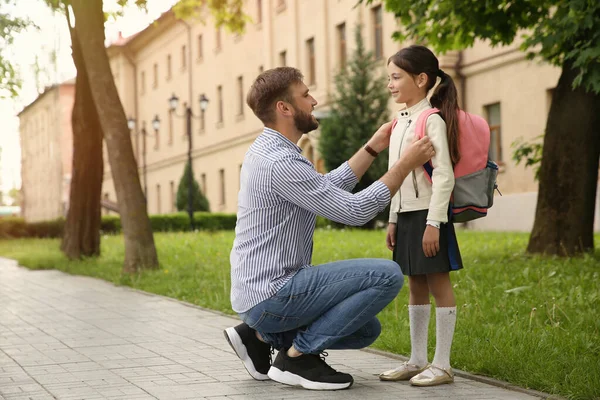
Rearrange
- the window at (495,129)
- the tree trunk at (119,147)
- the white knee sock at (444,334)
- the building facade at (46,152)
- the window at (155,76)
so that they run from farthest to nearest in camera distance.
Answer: the building facade at (46,152) → the window at (155,76) → the window at (495,129) → the tree trunk at (119,147) → the white knee sock at (444,334)

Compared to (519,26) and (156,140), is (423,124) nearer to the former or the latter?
(519,26)

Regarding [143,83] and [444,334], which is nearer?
[444,334]

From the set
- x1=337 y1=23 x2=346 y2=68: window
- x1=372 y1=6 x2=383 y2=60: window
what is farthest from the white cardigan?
x1=337 y1=23 x2=346 y2=68: window

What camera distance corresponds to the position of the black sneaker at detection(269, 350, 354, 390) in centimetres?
542

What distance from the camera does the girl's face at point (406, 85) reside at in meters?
5.50

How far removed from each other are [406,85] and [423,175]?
51 centimetres

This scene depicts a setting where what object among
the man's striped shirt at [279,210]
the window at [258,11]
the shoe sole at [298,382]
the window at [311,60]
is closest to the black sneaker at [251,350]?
the shoe sole at [298,382]

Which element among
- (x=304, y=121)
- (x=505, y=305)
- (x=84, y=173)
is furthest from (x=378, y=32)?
(x=304, y=121)

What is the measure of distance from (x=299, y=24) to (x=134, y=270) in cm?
2668

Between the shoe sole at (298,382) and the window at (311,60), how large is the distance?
33998 millimetres

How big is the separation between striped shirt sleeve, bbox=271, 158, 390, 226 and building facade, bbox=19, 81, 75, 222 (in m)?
70.0

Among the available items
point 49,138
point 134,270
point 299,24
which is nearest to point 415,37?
point 134,270

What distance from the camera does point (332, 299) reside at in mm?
5340

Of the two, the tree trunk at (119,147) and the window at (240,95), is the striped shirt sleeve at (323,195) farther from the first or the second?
the window at (240,95)
